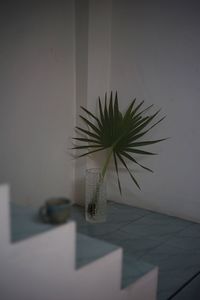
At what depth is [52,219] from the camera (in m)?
1.38

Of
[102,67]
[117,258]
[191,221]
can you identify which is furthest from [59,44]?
[117,258]

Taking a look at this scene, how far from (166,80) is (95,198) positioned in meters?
1.24

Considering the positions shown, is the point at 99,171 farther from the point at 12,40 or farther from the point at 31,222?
the point at 31,222

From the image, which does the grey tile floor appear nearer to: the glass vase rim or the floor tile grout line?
the floor tile grout line

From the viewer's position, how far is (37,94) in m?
3.04

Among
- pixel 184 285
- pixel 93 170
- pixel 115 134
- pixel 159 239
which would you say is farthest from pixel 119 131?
pixel 184 285

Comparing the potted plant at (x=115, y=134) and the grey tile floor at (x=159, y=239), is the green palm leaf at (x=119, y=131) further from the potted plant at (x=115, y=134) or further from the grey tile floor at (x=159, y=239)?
the grey tile floor at (x=159, y=239)

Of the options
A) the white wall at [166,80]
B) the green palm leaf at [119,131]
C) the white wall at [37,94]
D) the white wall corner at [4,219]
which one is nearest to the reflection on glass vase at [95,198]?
the green palm leaf at [119,131]

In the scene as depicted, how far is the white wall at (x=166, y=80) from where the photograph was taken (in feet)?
10.1

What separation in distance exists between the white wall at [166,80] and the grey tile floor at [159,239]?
0.22m

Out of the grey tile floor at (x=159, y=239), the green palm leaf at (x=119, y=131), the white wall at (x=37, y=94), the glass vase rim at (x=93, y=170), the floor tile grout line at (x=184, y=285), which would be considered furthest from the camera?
the glass vase rim at (x=93, y=170)

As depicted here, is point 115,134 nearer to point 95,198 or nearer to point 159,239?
point 95,198

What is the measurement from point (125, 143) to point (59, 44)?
3.53 ft

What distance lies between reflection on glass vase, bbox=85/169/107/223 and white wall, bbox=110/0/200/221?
510mm
